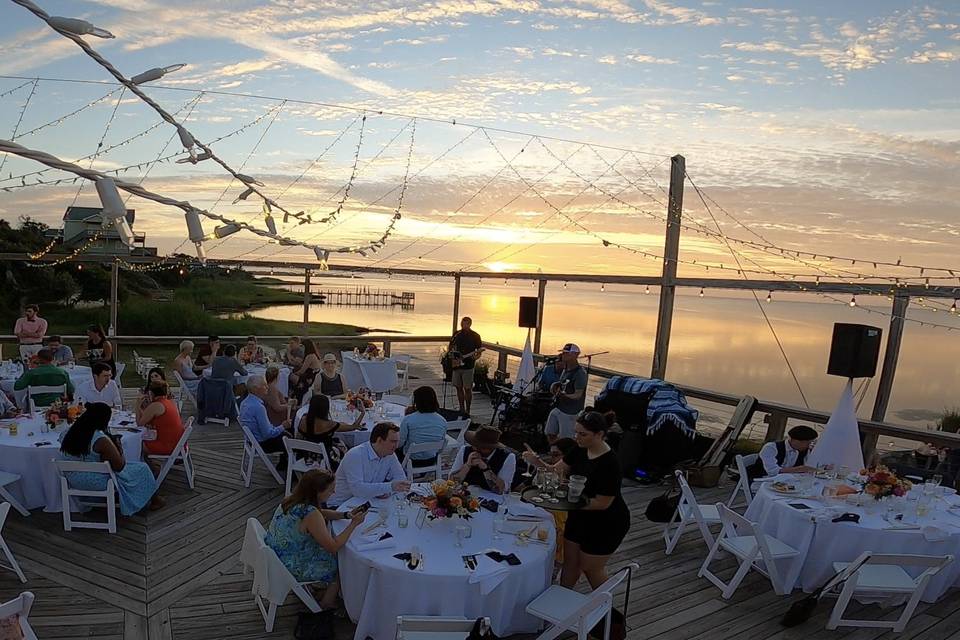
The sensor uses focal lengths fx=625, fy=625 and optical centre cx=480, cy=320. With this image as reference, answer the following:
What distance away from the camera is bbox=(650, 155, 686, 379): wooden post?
358 inches

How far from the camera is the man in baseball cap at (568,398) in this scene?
770 centimetres

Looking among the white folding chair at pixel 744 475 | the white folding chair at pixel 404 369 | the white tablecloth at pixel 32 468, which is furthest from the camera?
the white folding chair at pixel 404 369

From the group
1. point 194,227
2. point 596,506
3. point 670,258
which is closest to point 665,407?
point 670,258

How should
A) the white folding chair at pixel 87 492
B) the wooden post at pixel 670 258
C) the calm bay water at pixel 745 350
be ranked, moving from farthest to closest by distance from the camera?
the calm bay water at pixel 745 350 → the wooden post at pixel 670 258 → the white folding chair at pixel 87 492

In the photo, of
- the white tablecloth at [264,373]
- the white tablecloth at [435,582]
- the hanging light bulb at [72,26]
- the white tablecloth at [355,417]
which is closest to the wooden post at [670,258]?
the white tablecloth at [355,417]

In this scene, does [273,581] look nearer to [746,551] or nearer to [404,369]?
[746,551]

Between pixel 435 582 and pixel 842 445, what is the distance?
4.40m

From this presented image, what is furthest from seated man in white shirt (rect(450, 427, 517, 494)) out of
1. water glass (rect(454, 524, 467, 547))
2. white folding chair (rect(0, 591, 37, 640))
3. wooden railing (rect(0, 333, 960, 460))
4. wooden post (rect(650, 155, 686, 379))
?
wooden post (rect(650, 155, 686, 379))

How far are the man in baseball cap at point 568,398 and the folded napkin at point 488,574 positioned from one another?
13.4 ft

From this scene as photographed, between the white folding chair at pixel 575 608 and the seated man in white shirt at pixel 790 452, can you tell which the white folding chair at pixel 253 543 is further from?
the seated man in white shirt at pixel 790 452

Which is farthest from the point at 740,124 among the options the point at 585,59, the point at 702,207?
the point at 585,59

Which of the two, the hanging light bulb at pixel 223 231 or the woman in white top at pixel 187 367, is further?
the woman in white top at pixel 187 367

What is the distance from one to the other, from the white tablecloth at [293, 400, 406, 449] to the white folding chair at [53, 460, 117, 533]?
156 centimetres

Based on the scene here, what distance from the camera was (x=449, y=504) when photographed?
398cm
